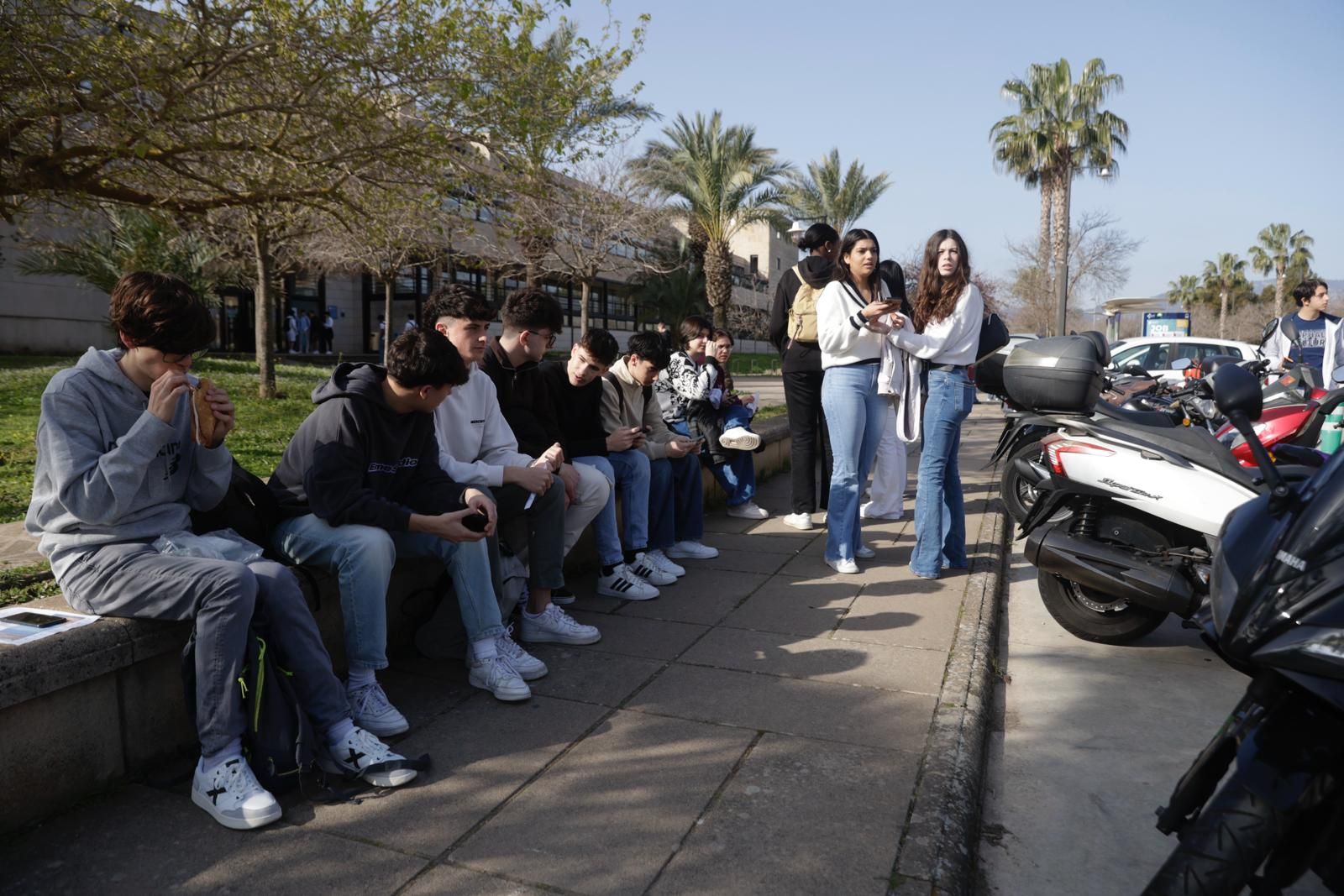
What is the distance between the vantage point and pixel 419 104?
7250 millimetres

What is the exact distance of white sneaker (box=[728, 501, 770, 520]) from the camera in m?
6.92

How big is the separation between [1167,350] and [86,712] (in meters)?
15.2

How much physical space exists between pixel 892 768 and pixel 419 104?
6.32m

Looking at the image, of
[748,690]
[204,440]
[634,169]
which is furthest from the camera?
[634,169]

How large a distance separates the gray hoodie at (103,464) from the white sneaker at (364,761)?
0.86 meters

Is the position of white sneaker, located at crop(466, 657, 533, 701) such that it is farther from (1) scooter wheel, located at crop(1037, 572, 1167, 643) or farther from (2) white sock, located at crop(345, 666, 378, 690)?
(1) scooter wheel, located at crop(1037, 572, 1167, 643)

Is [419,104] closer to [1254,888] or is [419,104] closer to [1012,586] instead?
[1012,586]

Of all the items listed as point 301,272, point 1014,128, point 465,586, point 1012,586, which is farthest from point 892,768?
point 1014,128

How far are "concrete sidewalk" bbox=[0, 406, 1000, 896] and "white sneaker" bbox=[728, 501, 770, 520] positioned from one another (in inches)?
99.5

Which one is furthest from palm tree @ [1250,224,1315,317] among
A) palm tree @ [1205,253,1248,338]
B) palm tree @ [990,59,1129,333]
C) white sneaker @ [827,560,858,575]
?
white sneaker @ [827,560,858,575]

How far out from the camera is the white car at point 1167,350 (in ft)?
44.4

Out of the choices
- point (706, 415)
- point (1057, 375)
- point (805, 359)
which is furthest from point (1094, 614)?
point (706, 415)

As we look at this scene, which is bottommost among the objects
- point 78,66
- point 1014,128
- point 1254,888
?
point 1254,888

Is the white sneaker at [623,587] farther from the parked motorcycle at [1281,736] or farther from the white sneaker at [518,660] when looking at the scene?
the parked motorcycle at [1281,736]
